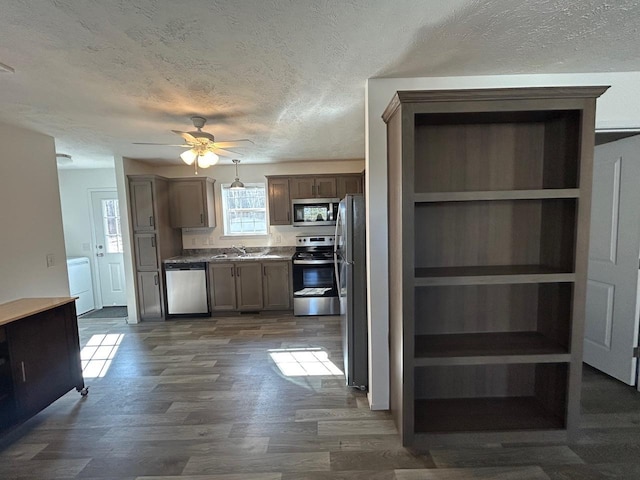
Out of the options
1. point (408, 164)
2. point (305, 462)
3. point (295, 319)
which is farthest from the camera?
point (295, 319)

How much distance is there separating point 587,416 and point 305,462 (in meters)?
2.01

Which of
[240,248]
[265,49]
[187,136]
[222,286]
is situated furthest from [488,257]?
[240,248]

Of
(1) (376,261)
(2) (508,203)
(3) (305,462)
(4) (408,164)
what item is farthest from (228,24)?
(3) (305,462)

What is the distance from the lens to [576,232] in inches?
64.6

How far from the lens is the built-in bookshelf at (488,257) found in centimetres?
161

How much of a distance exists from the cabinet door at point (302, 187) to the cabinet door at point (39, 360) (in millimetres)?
3091

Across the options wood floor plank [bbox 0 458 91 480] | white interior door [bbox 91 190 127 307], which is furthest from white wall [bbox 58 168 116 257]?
wood floor plank [bbox 0 458 91 480]

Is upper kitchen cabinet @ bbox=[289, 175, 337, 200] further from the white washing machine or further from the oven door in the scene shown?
the white washing machine

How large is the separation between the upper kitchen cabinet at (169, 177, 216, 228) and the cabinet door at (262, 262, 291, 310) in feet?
4.17

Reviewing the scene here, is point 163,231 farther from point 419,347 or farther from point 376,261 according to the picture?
point 419,347

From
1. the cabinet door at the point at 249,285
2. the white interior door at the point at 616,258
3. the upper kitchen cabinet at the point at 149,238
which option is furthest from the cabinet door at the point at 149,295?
the white interior door at the point at 616,258

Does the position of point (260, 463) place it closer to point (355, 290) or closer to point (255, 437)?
point (255, 437)

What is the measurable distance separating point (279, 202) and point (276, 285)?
1298mm

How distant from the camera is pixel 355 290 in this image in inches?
92.9
